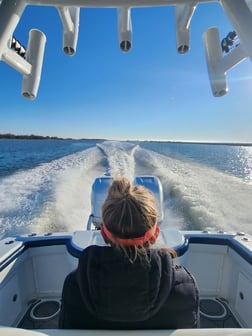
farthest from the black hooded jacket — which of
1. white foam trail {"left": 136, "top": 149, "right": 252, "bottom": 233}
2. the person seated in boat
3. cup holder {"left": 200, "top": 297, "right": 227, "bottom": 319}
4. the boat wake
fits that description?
white foam trail {"left": 136, "top": 149, "right": 252, "bottom": 233}

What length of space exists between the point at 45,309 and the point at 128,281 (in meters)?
1.12

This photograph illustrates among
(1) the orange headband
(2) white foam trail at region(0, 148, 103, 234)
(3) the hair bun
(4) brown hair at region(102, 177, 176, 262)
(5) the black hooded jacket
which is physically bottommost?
(2) white foam trail at region(0, 148, 103, 234)

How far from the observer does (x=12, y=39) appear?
34.2 inches

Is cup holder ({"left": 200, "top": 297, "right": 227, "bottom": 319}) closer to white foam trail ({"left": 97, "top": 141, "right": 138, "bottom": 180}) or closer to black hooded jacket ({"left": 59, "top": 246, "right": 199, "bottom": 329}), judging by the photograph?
black hooded jacket ({"left": 59, "top": 246, "right": 199, "bottom": 329})

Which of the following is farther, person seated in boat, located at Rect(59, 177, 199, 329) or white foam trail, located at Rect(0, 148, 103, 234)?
white foam trail, located at Rect(0, 148, 103, 234)

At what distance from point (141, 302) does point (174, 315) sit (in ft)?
0.40

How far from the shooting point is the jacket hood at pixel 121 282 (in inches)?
24.4

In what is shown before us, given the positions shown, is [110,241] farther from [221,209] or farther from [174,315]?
[221,209]

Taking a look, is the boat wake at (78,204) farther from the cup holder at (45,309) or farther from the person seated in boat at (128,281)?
the person seated in boat at (128,281)

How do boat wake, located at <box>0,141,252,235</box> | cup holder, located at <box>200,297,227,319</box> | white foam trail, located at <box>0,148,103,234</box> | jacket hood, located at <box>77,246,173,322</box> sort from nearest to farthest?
jacket hood, located at <box>77,246,173,322</box> → cup holder, located at <box>200,297,227,319</box> → white foam trail, located at <box>0,148,103,234</box> → boat wake, located at <box>0,141,252,235</box>


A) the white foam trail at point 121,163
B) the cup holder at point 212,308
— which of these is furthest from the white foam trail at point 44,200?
the cup holder at point 212,308

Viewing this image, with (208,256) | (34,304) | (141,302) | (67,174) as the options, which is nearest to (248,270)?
(208,256)

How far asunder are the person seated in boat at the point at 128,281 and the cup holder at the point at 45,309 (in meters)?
0.86

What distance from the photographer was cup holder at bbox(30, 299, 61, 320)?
4.73ft
